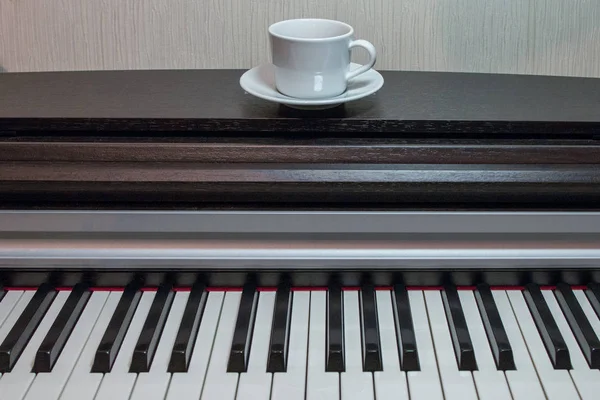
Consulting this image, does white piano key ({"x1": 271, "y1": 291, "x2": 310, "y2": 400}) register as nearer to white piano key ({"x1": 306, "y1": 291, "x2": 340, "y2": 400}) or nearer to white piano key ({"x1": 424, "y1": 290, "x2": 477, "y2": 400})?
white piano key ({"x1": 306, "y1": 291, "x2": 340, "y2": 400})

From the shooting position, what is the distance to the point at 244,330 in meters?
0.94

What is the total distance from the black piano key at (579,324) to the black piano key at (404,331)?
218mm

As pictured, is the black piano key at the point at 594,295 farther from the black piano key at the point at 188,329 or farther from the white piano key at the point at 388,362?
the black piano key at the point at 188,329

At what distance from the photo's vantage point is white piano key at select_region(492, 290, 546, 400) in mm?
866

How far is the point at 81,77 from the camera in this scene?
1160 mm

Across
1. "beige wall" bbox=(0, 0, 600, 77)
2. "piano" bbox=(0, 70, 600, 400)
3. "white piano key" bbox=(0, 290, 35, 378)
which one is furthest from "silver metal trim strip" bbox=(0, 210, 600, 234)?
"beige wall" bbox=(0, 0, 600, 77)

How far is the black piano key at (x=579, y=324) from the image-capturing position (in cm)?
91

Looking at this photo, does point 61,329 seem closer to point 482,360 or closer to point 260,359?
point 260,359

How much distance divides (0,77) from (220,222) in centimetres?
49

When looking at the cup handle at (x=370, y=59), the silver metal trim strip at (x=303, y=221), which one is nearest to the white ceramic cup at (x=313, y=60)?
the cup handle at (x=370, y=59)

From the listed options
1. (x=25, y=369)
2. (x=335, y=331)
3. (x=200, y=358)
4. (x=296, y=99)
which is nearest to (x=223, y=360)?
(x=200, y=358)

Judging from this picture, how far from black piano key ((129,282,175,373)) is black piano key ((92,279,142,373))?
0.09ft

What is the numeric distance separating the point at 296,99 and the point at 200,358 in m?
0.36

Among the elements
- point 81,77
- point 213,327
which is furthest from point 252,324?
point 81,77
